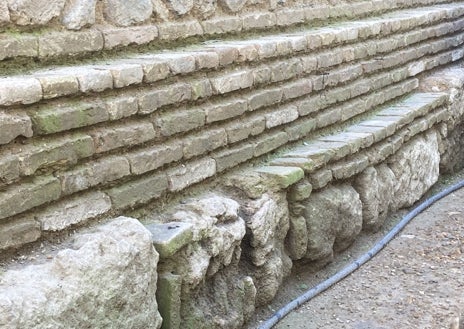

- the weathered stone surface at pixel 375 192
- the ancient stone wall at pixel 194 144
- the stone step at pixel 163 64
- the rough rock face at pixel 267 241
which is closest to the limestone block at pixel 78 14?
the ancient stone wall at pixel 194 144

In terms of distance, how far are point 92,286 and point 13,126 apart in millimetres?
547

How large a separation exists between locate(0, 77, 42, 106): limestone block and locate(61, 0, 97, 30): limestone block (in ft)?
1.27

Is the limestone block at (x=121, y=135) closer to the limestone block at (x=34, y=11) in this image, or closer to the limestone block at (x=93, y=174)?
the limestone block at (x=93, y=174)

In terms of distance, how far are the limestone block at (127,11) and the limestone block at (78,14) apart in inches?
4.1

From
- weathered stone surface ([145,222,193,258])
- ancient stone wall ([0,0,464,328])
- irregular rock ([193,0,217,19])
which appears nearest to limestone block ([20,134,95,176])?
ancient stone wall ([0,0,464,328])

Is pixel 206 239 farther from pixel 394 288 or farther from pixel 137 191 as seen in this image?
pixel 394 288

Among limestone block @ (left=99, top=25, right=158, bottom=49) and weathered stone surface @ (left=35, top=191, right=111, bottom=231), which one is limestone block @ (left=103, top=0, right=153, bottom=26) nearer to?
limestone block @ (left=99, top=25, right=158, bottom=49)

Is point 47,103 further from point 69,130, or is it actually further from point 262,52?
point 262,52

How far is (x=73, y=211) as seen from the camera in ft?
Answer: 8.49

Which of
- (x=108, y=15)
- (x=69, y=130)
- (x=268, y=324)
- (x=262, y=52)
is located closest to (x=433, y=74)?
(x=262, y=52)

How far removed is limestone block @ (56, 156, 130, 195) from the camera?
2547mm

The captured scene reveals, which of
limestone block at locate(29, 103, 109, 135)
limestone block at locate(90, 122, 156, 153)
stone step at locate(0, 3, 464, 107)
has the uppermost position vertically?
stone step at locate(0, 3, 464, 107)

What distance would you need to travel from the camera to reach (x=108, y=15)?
2910mm

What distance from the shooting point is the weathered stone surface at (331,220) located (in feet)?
12.4
